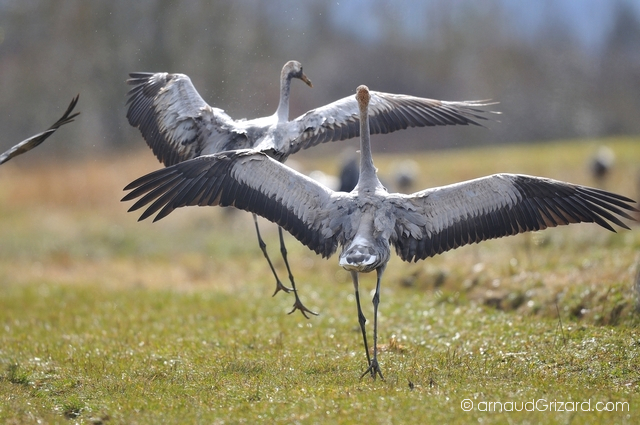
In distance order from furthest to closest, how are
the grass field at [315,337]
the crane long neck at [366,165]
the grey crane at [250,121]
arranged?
the grey crane at [250,121]
the crane long neck at [366,165]
the grass field at [315,337]

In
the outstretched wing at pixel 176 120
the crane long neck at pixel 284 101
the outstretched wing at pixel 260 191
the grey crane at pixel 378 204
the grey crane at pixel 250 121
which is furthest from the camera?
the crane long neck at pixel 284 101

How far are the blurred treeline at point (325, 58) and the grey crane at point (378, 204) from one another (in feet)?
63.3

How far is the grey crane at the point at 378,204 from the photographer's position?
24.8ft

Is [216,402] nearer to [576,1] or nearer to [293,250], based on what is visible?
[293,250]

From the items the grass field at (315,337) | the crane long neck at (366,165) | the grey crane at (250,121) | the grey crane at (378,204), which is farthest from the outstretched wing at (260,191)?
the grass field at (315,337)

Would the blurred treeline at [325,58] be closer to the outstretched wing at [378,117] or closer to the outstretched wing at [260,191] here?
the outstretched wing at [378,117]

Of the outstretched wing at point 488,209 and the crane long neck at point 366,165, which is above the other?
the crane long neck at point 366,165

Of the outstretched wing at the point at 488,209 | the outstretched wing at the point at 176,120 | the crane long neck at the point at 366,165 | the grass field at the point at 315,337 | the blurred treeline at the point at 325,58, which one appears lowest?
the grass field at the point at 315,337

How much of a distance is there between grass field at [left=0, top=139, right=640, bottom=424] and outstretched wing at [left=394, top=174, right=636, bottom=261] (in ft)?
4.27

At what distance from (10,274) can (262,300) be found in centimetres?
760

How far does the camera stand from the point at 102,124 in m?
35.8

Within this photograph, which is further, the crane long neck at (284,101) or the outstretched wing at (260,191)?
the crane long neck at (284,101)

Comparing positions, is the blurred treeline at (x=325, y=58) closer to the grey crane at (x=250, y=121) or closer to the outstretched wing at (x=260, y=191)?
the grey crane at (x=250, y=121)

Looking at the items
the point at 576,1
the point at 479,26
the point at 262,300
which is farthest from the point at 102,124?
the point at 576,1
